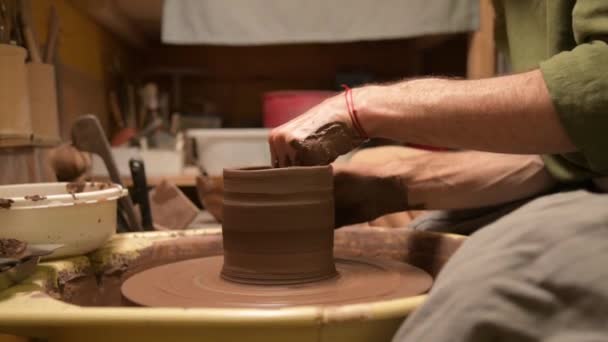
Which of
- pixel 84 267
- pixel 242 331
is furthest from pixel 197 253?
pixel 242 331

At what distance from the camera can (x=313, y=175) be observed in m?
0.82

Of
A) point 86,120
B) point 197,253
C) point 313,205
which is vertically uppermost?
point 86,120

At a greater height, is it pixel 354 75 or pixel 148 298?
pixel 354 75

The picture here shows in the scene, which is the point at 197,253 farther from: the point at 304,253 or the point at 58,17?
the point at 58,17

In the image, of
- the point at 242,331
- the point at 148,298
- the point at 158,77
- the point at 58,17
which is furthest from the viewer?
the point at 158,77

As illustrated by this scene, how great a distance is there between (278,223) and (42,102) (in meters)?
0.88

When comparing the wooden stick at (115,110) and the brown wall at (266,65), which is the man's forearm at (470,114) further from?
the brown wall at (266,65)

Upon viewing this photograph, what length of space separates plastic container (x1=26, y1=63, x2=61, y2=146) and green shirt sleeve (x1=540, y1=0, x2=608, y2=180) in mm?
1113

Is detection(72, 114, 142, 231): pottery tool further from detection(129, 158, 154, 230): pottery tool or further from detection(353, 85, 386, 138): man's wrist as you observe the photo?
detection(353, 85, 386, 138): man's wrist

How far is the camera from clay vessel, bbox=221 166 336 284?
0.81 m

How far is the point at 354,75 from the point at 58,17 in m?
1.57

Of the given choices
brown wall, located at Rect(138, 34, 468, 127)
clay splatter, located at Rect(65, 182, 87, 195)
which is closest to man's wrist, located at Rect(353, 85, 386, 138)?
clay splatter, located at Rect(65, 182, 87, 195)

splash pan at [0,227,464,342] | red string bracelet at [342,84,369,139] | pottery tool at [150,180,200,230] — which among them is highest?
red string bracelet at [342,84,369,139]

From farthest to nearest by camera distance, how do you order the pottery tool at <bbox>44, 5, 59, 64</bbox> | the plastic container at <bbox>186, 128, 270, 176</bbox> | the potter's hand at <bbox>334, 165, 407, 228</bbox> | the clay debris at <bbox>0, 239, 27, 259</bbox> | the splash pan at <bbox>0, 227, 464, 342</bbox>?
the plastic container at <bbox>186, 128, 270, 176</bbox>, the pottery tool at <bbox>44, 5, 59, 64</bbox>, the potter's hand at <bbox>334, 165, 407, 228</bbox>, the clay debris at <bbox>0, 239, 27, 259</bbox>, the splash pan at <bbox>0, 227, 464, 342</bbox>
